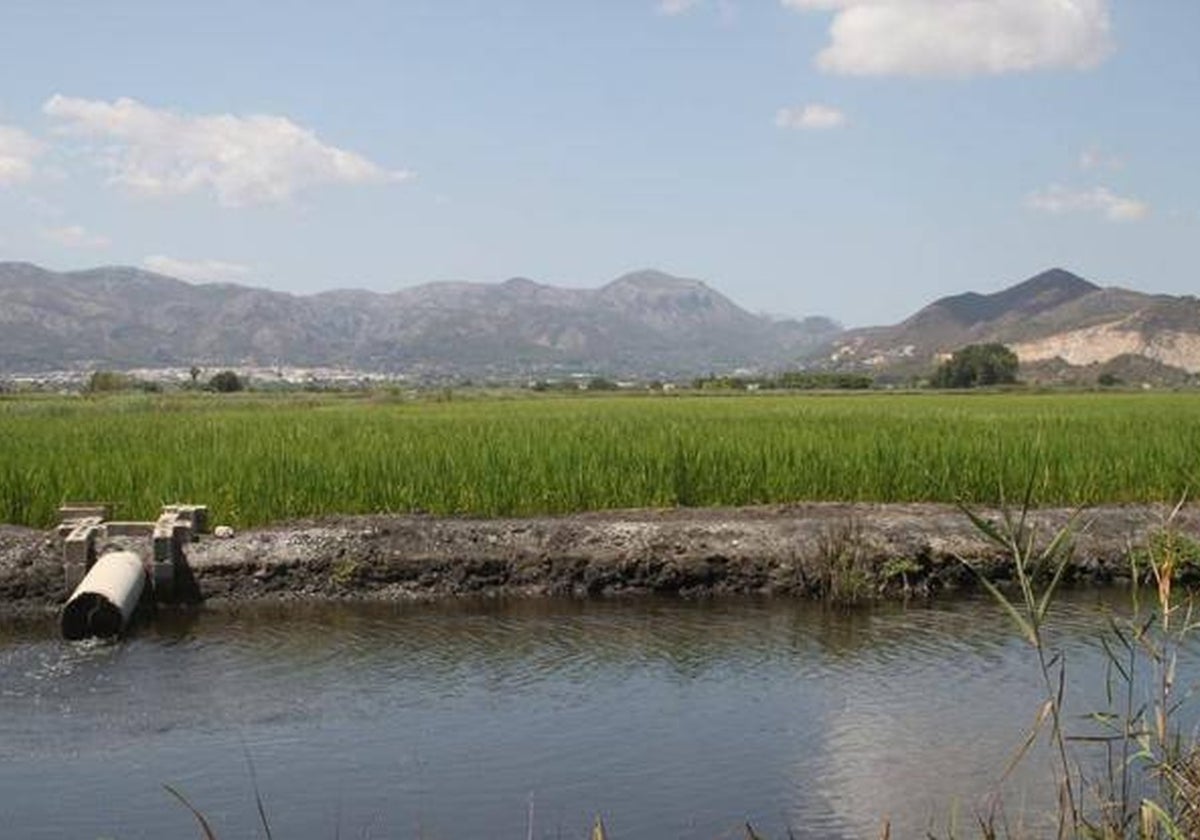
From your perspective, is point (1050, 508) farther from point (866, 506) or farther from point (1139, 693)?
point (1139, 693)

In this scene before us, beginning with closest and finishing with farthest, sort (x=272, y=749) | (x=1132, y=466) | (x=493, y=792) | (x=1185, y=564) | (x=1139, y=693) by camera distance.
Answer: (x=493, y=792) → (x=272, y=749) → (x=1139, y=693) → (x=1185, y=564) → (x=1132, y=466)

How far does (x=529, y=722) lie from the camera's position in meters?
9.32

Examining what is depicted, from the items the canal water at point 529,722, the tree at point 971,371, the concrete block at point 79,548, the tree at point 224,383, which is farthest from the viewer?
the tree at point 971,371

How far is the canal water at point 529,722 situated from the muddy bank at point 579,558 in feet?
2.53

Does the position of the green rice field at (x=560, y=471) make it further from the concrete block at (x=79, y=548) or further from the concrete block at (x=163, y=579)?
the concrete block at (x=79, y=548)

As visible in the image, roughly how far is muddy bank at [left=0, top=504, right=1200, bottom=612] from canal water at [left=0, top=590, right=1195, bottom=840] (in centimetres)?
77

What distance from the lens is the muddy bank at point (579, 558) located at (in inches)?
548

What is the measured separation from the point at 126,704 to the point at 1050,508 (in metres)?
11.5

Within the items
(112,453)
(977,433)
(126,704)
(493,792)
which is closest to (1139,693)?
(493,792)

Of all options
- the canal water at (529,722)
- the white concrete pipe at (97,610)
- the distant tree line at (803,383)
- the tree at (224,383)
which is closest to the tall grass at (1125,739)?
the canal water at (529,722)

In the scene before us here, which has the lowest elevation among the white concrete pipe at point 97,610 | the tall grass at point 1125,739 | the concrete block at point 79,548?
the white concrete pipe at point 97,610

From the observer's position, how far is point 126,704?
A: 9.77 meters

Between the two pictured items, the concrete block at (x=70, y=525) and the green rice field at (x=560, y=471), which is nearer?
the concrete block at (x=70, y=525)

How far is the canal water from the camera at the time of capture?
7.55m
